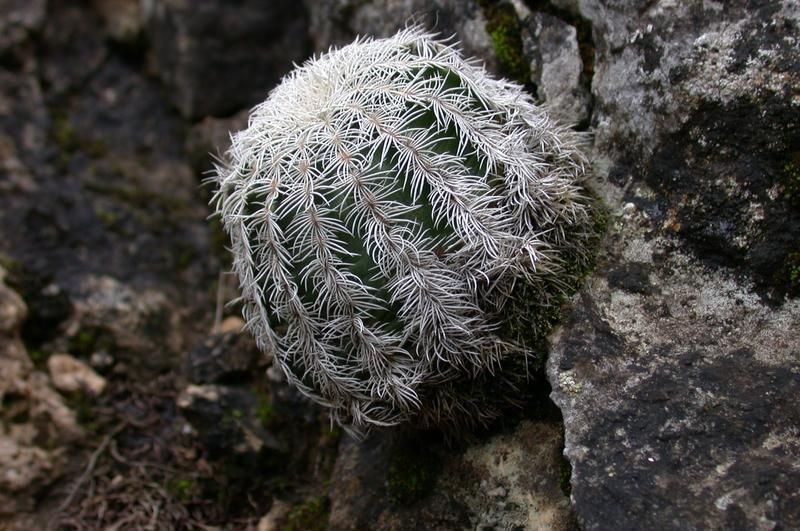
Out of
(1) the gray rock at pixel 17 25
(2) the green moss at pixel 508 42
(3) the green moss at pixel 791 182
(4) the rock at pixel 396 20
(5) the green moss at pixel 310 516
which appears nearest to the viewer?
(3) the green moss at pixel 791 182

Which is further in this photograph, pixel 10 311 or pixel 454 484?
pixel 10 311

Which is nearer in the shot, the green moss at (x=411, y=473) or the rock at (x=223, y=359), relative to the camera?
the green moss at (x=411, y=473)

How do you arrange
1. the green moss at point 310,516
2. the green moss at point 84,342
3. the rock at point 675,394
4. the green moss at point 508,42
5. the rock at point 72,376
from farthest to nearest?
the green moss at point 84,342 < the rock at point 72,376 < the green moss at point 508,42 < the green moss at point 310,516 < the rock at point 675,394

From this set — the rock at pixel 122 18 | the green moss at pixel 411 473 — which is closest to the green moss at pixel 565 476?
the green moss at pixel 411 473

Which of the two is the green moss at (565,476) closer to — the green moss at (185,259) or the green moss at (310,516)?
the green moss at (310,516)

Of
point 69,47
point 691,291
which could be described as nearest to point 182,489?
point 691,291

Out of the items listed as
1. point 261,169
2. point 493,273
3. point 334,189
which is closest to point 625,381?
point 493,273

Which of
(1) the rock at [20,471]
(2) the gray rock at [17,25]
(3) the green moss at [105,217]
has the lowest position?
(1) the rock at [20,471]

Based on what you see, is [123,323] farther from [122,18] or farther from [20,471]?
[122,18]
